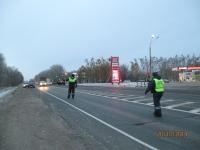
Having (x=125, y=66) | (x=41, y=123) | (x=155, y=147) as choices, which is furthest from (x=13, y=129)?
(x=125, y=66)

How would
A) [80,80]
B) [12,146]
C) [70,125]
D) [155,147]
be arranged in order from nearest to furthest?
1. [155,147]
2. [12,146]
3. [70,125]
4. [80,80]

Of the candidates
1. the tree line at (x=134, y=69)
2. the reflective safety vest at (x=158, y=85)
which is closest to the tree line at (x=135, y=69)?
the tree line at (x=134, y=69)

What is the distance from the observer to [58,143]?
10.2m

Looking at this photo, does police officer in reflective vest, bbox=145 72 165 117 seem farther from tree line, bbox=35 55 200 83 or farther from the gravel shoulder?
tree line, bbox=35 55 200 83

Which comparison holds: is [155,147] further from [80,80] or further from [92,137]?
[80,80]

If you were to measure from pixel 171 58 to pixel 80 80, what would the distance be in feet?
126

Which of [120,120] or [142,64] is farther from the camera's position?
[142,64]

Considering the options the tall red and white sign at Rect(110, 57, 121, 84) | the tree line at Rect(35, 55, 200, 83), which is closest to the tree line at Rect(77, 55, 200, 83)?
the tree line at Rect(35, 55, 200, 83)
